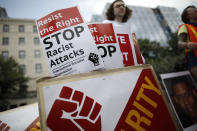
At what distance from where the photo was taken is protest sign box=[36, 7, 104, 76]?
1.07 metres

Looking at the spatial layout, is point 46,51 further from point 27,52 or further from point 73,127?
point 27,52

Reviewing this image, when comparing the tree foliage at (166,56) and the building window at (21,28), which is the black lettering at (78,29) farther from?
the building window at (21,28)

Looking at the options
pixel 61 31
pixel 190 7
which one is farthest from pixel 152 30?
pixel 61 31

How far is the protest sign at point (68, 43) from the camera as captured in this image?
107 centimetres

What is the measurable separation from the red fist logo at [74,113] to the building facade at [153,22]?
1245 inches

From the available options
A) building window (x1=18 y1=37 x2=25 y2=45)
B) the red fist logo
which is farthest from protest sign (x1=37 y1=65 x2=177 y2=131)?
building window (x1=18 y1=37 x2=25 y2=45)

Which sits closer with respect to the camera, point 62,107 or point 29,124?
point 62,107

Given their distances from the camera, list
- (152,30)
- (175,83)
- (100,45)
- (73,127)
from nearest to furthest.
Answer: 1. (73,127)
2. (100,45)
3. (175,83)
4. (152,30)

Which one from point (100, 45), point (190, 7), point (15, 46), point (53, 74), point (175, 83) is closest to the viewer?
point (53, 74)

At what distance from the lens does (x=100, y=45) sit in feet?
4.13

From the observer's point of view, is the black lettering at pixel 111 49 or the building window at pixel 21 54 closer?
the black lettering at pixel 111 49

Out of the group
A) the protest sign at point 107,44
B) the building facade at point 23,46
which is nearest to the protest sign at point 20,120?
the protest sign at point 107,44

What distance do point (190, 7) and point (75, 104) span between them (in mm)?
2672

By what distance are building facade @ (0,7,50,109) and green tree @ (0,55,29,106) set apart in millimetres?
4284
